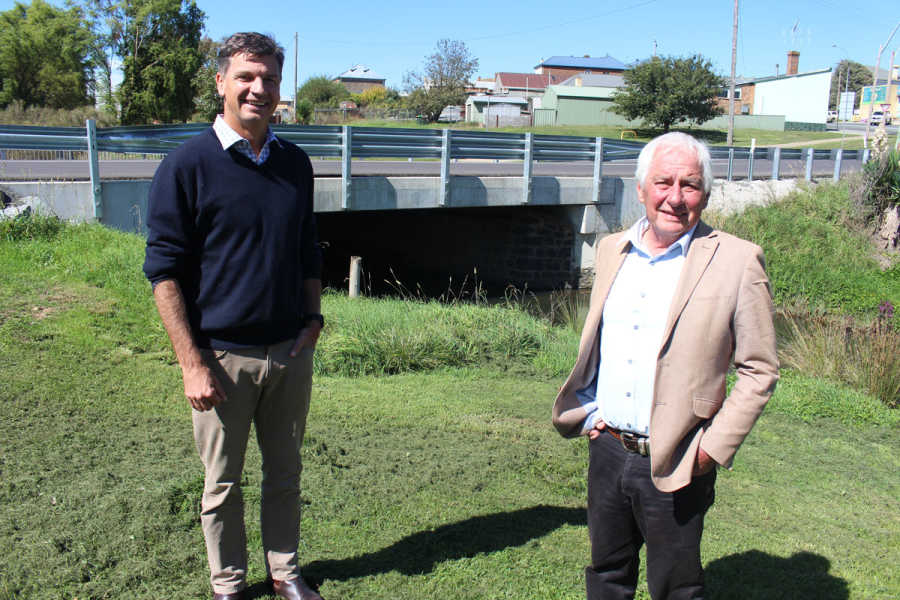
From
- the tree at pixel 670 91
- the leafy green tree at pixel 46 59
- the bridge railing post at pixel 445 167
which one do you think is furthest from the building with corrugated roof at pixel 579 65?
the bridge railing post at pixel 445 167

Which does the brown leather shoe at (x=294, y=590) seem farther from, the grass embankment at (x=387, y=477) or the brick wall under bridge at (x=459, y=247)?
the brick wall under bridge at (x=459, y=247)

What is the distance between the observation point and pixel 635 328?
2.49 metres

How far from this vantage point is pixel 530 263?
63.0ft

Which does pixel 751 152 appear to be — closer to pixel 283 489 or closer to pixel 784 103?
pixel 283 489

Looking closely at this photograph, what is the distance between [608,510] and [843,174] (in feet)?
82.2

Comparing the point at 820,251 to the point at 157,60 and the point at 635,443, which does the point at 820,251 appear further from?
the point at 157,60

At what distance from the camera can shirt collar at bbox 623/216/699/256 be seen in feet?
8.00

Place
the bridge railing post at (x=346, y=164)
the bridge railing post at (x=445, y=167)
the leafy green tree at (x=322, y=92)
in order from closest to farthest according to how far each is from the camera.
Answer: the bridge railing post at (x=346, y=164)
the bridge railing post at (x=445, y=167)
the leafy green tree at (x=322, y=92)

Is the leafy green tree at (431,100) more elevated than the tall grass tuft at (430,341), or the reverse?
the leafy green tree at (431,100)

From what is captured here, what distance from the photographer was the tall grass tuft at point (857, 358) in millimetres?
7922

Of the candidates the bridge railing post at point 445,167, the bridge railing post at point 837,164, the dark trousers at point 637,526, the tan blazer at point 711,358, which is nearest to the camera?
the tan blazer at point 711,358

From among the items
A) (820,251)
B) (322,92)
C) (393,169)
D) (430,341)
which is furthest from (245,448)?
→ (322,92)

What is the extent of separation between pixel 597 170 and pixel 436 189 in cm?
500

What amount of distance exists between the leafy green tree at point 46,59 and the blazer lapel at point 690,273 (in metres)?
50.8
